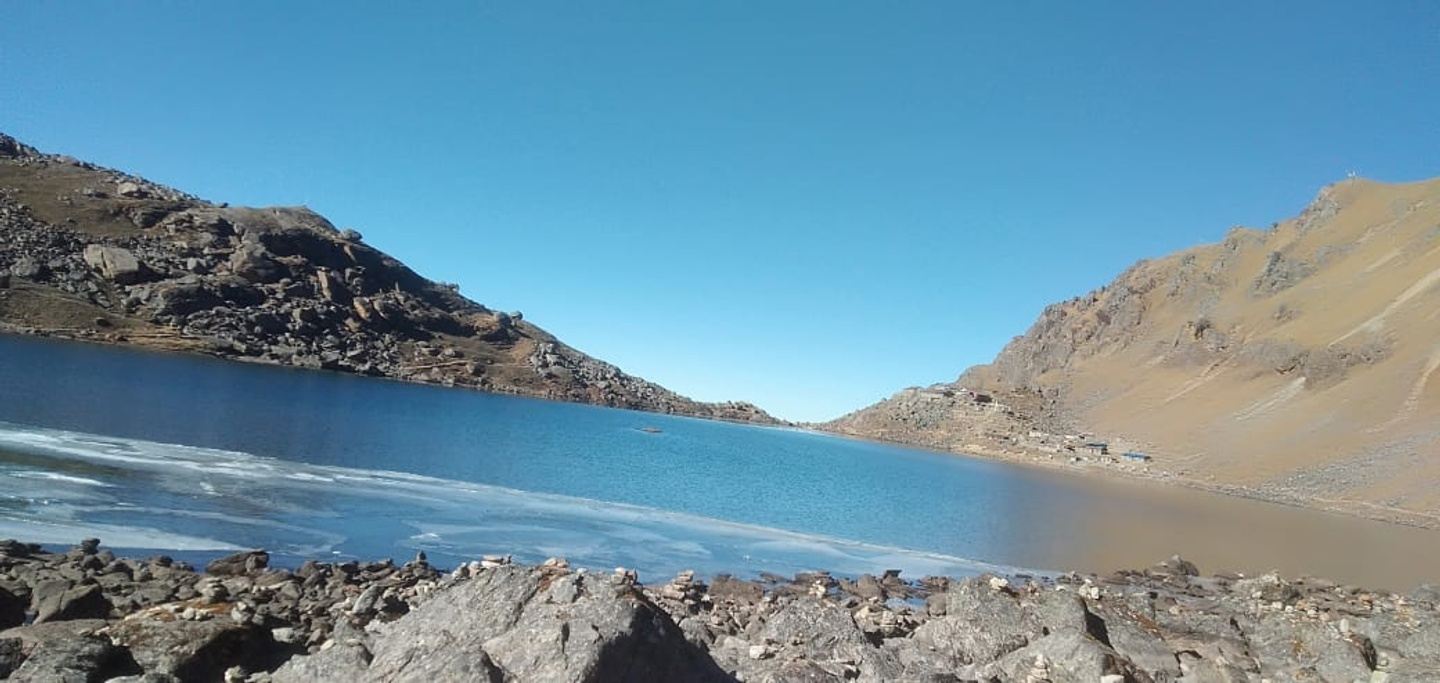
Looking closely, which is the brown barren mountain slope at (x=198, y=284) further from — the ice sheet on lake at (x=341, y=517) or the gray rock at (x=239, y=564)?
the gray rock at (x=239, y=564)

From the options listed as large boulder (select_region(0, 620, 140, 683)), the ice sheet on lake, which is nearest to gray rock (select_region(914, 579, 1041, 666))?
large boulder (select_region(0, 620, 140, 683))

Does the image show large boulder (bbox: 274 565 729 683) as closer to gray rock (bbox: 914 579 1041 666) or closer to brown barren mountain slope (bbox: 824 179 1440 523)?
gray rock (bbox: 914 579 1041 666)

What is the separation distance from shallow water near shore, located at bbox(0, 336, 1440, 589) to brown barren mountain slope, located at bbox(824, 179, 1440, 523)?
1712 centimetres

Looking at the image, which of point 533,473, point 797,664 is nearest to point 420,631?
point 797,664

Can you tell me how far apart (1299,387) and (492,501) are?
141 metres

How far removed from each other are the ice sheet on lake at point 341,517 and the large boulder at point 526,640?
20.0 meters

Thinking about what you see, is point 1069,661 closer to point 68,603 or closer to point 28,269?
point 68,603

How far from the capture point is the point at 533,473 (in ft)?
185

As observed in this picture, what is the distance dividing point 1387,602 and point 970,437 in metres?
159

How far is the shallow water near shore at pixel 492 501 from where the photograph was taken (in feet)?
95.5

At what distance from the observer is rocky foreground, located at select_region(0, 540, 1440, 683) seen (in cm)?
736

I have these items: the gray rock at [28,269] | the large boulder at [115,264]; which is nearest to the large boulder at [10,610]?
the gray rock at [28,269]

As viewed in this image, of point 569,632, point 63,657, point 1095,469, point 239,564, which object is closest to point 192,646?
point 63,657

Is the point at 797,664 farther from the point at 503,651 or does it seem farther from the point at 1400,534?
the point at 1400,534
